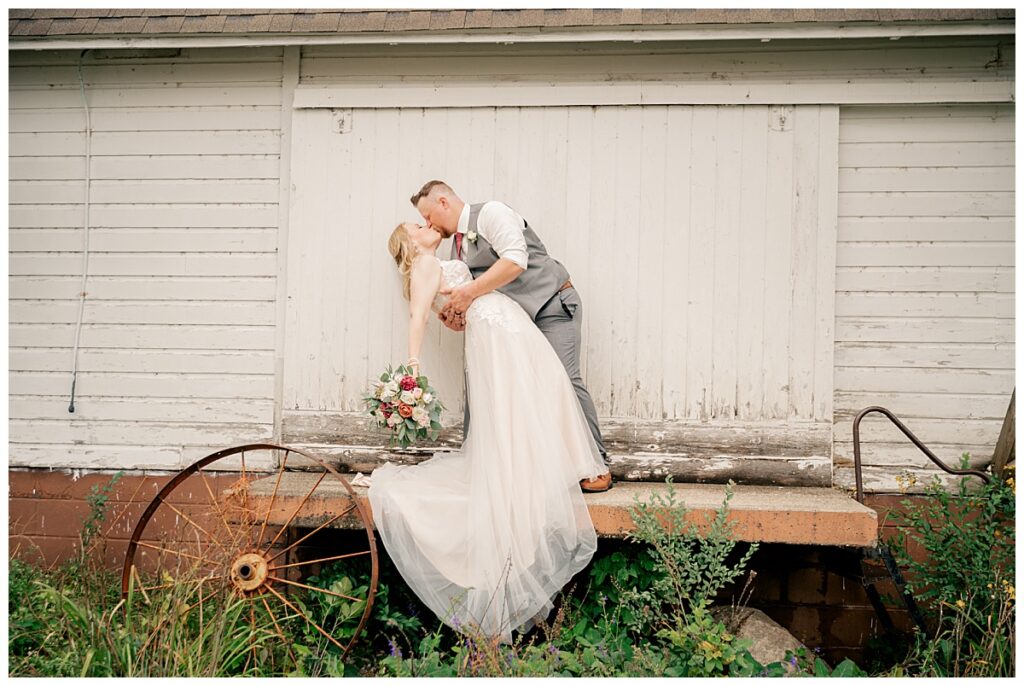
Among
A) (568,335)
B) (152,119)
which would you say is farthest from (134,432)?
(568,335)

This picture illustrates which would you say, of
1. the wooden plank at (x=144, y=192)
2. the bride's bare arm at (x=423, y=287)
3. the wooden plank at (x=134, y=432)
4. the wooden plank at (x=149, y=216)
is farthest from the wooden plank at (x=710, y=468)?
the wooden plank at (x=144, y=192)

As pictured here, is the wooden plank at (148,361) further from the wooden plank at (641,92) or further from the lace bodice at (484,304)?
the wooden plank at (641,92)

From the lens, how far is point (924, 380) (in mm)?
4680

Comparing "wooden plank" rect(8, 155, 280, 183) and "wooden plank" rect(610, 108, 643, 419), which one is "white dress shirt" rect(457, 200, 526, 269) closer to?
"wooden plank" rect(610, 108, 643, 419)

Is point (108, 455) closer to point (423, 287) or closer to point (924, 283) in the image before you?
point (423, 287)

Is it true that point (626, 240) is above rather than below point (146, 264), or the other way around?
above

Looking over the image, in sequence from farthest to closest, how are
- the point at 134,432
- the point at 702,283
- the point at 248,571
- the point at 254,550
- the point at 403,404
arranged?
the point at 134,432 → the point at 702,283 → the point at 403,404 → the point at 254,550 → the point at 248,571

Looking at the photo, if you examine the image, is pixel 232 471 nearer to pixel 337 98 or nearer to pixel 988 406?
pixel 337 98

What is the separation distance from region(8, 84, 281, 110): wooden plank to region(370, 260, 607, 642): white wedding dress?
2219 mm

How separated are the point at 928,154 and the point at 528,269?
100 inches

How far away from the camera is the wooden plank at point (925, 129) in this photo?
4.66 meters

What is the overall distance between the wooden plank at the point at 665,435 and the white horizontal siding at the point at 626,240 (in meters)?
0.06

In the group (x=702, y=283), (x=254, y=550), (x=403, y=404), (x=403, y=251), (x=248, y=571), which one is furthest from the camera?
(x=702, y=283)

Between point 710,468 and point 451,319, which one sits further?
point 710,468
